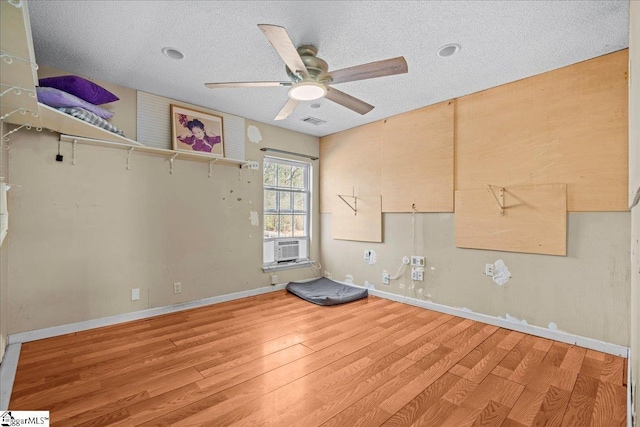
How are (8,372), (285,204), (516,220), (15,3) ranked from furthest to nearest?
(285,204) < (516,220) < (8,372) < (15,3)

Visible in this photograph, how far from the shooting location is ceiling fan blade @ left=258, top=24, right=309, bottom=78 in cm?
171

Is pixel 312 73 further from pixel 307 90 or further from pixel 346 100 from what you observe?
pixel 346 100

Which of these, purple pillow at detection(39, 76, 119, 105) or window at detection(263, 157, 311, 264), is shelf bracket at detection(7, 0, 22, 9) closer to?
purple pillow at detection(39, 76, 119, 105)

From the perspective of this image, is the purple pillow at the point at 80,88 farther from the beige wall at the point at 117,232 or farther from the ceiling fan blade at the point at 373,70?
the ceiling fan blade at the point at 373,70

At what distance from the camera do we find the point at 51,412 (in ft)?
5.56

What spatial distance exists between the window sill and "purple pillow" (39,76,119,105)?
9.15ft

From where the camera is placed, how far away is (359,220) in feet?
14.8

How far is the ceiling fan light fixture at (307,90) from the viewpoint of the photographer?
2.33 meters

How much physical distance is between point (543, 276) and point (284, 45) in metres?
3.10

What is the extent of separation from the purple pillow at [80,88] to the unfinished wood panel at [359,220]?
325 centimetres

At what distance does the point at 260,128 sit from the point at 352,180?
1.61 meters

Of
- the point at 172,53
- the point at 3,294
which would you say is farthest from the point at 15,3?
the point at 3,294

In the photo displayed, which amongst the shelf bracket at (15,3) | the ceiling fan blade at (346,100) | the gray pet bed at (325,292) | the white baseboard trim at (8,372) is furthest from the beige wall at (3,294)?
the gray pet bed at (325,292)

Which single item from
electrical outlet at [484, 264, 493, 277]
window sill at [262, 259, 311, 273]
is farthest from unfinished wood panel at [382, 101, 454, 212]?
window sill at [262, 259, 311, 273]
